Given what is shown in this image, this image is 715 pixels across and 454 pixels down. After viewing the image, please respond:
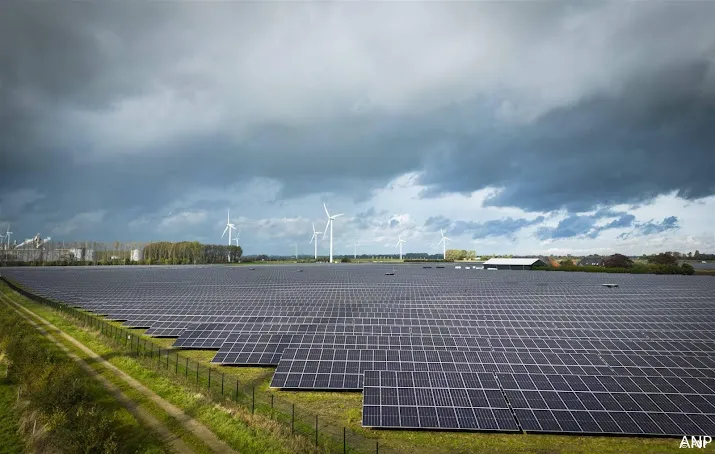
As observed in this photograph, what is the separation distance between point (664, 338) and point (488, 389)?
25568 mm

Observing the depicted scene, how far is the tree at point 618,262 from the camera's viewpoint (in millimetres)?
175275

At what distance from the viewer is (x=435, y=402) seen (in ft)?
90.2

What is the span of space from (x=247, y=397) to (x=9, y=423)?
1564 cm

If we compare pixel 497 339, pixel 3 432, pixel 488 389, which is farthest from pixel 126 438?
pixel 497 339

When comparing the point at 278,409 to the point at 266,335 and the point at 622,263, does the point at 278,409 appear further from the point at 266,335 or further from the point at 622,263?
the point at 622,263

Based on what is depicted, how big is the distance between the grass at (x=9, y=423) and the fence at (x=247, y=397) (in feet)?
31.9

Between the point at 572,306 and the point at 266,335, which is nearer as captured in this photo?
the point at 266,335

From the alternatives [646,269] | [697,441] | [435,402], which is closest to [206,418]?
[435,402]

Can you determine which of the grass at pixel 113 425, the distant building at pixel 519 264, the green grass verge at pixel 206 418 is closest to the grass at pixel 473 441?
the green grass verge at pixel 206 418

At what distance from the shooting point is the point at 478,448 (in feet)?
78.2

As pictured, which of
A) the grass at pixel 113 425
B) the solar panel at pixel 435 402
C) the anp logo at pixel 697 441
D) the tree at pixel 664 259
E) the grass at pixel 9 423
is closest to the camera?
the anp logo at pixel 697 441

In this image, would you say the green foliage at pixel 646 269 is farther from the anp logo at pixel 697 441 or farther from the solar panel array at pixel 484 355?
the anp logo at pixel 697 441

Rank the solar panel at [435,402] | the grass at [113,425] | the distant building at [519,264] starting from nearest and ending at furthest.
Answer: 1. the grass at [113,425]
2. the solar panel at [435,402]
3. the distant building at [519,264]

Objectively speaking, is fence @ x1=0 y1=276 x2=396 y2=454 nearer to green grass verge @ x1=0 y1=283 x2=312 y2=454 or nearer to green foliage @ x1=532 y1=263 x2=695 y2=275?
green grass verge @ x1=0 y1=283 x2=312 y2=454
